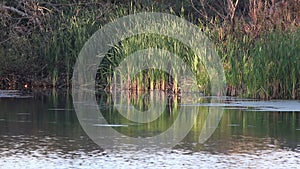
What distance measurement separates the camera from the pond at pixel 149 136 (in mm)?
8758

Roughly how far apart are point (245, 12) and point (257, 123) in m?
11.4

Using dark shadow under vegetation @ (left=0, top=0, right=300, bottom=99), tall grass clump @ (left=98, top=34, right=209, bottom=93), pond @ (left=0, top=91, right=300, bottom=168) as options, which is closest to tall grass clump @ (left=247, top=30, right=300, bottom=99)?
dark shadow under vegetation @ (left=0, top=0, right=300, bottom=99)

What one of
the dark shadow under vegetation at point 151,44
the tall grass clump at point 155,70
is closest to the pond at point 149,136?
the dark shadow under vegetation at point 151,44

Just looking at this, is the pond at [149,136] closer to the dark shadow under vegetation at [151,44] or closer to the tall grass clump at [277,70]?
the tall grass clump at [277,70]

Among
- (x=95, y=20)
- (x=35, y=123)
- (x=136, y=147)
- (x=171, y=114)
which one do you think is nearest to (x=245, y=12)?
(x=95, y=20)

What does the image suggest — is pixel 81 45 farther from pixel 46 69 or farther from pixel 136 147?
pixel 136 147

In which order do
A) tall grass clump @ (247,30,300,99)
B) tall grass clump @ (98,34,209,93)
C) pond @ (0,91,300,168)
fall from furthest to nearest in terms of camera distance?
tall grass clump @ (98,34,209,93)
tall grass clump @ (247,30,300,99)
pond @ (0,91,300,168)

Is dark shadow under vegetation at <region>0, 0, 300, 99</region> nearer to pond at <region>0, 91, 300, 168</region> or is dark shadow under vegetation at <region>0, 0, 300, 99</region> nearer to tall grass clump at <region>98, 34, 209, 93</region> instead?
tall grass clump at <region>98, 34, 209, 93</region>

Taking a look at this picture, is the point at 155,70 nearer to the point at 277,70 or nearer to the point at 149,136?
the point at 277,70

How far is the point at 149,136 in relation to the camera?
35.4 ft

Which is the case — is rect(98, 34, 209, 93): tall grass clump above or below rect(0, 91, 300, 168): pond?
above

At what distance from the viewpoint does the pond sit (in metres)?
8.76

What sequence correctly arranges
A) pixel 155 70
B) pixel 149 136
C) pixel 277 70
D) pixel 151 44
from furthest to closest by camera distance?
pixel 151 44, pixel 155 70, pixel 277 70, pixel 149 136

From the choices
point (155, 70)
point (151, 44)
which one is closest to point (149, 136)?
point (155, 70)
